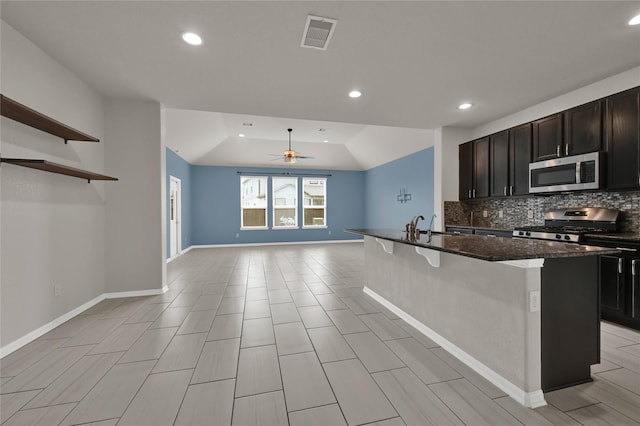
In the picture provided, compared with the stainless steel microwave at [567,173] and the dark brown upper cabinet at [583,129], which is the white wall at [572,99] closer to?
the dark brown upper cabinet at [583,129]

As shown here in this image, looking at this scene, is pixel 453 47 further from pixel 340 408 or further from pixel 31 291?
pixel 31 291

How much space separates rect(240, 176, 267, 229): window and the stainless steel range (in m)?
7.44

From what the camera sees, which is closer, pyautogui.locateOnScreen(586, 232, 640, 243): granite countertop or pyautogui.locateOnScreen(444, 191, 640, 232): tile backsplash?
pyautogui.locateOnScreen(586, 232, 640, 243): granite countertop

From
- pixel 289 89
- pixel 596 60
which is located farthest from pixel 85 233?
pixel 596 60

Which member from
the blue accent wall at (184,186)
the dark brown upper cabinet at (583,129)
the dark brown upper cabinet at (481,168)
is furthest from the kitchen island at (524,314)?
the blue accent wall at (184,186)

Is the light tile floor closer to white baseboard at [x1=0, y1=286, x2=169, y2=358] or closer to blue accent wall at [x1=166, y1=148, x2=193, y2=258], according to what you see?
white baseboard at [x1=0, y1=286, x2=169, y2=358]

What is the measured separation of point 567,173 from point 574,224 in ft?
2.28

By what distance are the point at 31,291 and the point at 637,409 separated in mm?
4649

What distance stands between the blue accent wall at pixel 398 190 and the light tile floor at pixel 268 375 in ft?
14.0

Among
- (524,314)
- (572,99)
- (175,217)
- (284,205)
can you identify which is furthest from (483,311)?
(284,205)

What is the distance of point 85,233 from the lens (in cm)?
338

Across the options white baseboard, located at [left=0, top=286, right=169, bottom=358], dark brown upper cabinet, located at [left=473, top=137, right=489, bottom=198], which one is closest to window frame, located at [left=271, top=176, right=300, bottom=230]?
white baseboard, located at [left=0, top=286, right=169, bottom=358]

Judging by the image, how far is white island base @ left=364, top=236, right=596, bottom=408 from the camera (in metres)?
1.68

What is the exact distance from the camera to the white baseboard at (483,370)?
166cm
